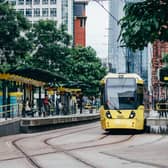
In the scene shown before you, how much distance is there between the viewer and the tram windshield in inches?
1309

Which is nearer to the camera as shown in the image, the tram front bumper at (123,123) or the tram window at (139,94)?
the tram front bumper at (123,123)

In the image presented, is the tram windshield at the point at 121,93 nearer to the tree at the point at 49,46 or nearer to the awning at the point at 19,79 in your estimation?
the awning at the point at 19,79

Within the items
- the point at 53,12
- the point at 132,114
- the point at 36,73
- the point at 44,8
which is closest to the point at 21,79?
the point at 36,73

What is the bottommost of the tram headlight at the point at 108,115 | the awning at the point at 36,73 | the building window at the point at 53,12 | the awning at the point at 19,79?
the tram headlight at the point at 108,115

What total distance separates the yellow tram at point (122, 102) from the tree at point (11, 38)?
2260cm

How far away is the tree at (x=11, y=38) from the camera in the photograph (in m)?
55.7

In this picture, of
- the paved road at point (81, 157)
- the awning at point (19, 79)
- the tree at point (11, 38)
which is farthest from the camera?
the tree at point (11, 38)

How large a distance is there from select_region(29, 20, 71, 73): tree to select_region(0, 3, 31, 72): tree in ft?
24.5

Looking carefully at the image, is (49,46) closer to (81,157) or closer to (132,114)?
(132,114)

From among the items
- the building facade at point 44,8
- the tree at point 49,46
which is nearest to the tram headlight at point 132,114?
the tree at point 49,46

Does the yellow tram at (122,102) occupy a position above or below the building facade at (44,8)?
below

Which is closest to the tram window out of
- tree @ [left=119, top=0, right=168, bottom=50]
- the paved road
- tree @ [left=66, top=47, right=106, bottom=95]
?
the paved road

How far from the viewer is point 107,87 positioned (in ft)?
111

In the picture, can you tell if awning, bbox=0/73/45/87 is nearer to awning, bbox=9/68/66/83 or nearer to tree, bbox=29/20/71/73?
awning, bbox=9/68/66/83
